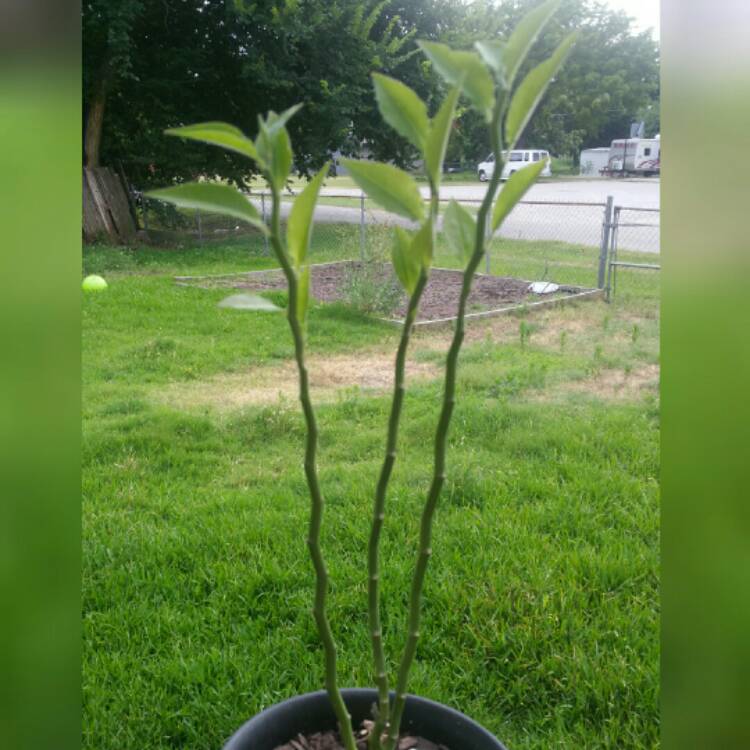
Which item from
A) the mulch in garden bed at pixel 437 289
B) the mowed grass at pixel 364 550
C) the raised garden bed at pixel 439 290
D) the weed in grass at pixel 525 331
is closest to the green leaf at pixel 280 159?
the mowed grass at pixel 364 550

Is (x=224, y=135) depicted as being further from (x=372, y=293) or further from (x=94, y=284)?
(x=94, y=284)

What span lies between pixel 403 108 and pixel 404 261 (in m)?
0.14

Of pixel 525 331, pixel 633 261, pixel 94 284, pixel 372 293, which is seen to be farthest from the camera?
pixel 633 261

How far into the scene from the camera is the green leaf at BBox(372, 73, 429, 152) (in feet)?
2.29

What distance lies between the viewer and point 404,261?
77 cm

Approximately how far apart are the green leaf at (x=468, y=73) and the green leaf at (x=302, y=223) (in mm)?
137

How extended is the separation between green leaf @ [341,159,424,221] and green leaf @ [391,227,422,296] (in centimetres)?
3

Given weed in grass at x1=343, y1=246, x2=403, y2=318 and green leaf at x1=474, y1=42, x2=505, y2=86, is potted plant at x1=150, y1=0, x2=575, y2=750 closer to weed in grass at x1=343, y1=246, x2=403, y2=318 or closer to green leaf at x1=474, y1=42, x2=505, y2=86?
green leaf at x1=474, y1=42, x2=505, y2=86

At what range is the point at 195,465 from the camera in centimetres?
256
